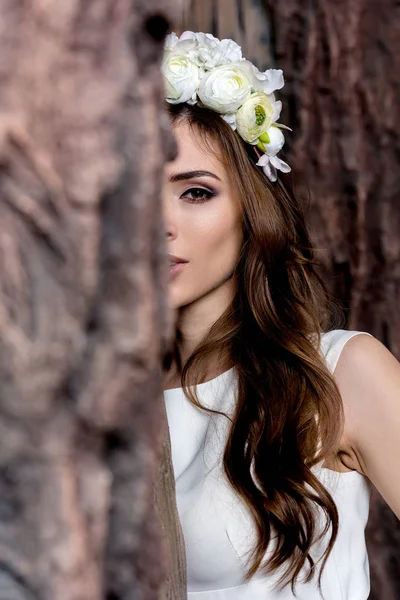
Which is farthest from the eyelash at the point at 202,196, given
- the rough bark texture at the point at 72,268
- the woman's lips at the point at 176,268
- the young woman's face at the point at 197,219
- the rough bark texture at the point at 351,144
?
the rough bark texture at the point at 72,268

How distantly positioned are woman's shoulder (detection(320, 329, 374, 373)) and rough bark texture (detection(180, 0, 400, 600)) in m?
0.46

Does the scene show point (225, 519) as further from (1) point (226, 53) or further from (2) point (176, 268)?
(1) point (226, 53)

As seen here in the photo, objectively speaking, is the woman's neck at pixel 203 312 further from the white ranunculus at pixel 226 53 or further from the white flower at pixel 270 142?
the white ranunculus at pixel 226 53

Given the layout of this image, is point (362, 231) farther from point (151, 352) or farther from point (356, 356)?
point (151, 352)

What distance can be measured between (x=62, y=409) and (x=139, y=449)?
0.04 meters

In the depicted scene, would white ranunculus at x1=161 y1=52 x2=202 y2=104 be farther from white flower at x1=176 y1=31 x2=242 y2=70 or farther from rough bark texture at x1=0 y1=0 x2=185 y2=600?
rough bark texture at x1=0 y1=0 x2=185 y2=600

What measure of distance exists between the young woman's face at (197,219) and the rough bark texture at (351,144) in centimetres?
55

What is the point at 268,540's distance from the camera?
1499mm

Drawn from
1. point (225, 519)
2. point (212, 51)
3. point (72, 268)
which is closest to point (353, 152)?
point (212, 51)

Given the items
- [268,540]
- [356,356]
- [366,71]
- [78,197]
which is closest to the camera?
[78,197]

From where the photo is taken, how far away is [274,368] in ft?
5.45

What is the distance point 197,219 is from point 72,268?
133 centimetres

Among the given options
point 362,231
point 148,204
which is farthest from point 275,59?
point 148,204

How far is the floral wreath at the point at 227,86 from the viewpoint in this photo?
5.40 feet
